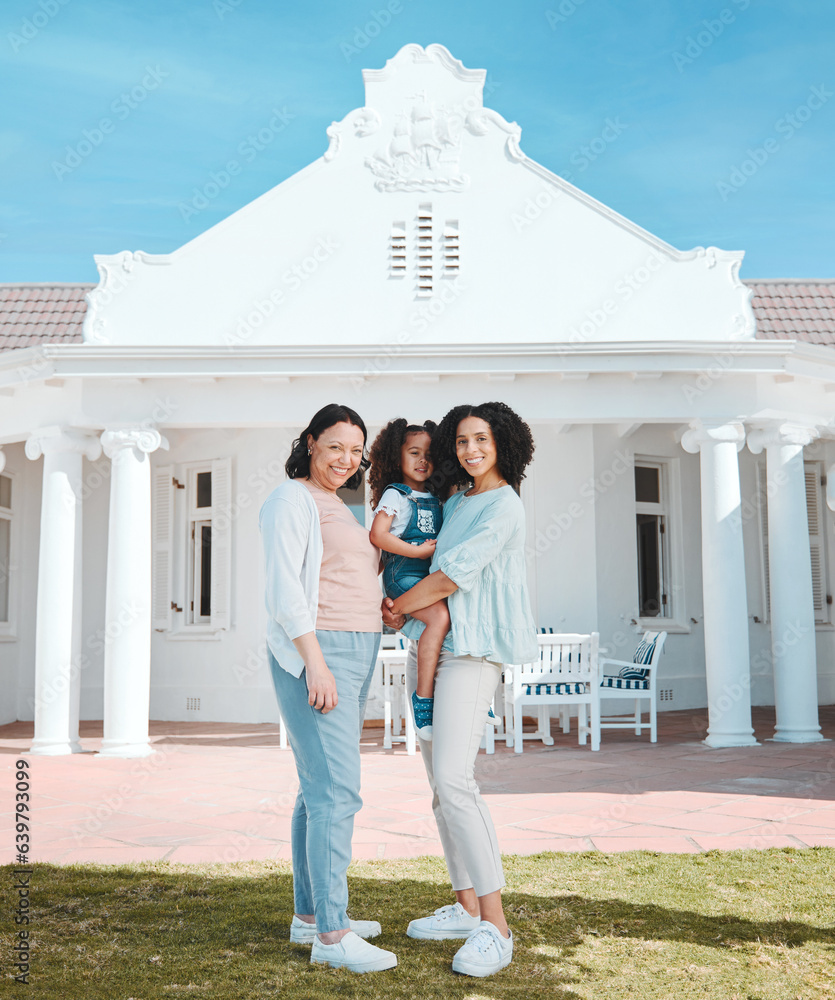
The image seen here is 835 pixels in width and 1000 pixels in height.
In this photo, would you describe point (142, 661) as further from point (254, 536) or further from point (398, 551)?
point (398, 551)

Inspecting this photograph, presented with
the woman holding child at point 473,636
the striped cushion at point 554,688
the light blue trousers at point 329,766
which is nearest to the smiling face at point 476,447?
the woman holding child at point 473,636

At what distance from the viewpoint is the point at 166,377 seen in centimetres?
754

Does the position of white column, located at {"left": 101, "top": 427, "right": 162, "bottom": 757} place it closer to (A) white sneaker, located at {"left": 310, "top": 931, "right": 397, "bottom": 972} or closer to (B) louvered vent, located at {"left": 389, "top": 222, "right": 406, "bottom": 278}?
(B) louvered vent, located at {"left": 389, "top": 222, "right": 406, "bottom": 278}

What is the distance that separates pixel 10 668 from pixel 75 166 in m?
5.60

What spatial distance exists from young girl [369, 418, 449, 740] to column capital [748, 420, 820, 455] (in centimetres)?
558

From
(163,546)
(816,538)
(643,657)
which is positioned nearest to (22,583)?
(163,546)

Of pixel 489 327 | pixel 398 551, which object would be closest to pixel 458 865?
pixel 398 551

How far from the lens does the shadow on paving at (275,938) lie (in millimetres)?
2547

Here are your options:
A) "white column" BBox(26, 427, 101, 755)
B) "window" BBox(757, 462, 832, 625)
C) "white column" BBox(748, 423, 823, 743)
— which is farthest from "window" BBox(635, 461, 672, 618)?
"white column" BBox(26, 427, 101, 755)

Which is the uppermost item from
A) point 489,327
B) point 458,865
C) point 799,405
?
point 489,327

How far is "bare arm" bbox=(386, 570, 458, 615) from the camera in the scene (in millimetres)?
2758

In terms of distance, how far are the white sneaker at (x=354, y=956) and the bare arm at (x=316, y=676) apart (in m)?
0.70

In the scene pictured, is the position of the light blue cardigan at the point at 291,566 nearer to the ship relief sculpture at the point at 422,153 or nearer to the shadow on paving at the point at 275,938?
the shadow on paving at the point at 275,938

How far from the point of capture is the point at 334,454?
9.51ft
